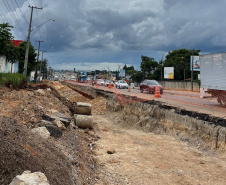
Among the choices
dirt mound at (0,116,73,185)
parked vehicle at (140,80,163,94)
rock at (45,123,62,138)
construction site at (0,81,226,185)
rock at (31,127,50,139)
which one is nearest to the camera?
dirt mound at (0,116,73,185)

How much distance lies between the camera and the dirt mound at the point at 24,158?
3285 millimetres

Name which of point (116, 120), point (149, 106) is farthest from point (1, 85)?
point (149, 106)

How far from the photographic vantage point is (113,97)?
20844 millimetres

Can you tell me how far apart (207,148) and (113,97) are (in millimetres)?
12957

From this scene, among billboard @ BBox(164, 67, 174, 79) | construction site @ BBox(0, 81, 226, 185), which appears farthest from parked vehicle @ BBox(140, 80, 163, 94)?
billboard @ BBox(164, 67, 174, 79)

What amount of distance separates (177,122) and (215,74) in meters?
5.20

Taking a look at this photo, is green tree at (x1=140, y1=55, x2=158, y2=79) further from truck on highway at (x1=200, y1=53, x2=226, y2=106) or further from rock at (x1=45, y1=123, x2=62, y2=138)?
rock at (x1=45, y1=123, x2=62, y2=138)

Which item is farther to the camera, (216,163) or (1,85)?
(1,85)

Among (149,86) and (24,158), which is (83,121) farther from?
(149,86)

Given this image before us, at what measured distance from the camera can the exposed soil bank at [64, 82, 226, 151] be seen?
→ 336 inches

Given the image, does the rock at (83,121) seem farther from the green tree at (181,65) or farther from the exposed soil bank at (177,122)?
the green tree at (181,65)

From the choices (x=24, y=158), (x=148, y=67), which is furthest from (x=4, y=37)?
Result: (x=148, y=67)

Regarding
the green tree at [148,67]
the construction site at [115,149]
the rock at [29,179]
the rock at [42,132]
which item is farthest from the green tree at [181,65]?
the rock at [29,179]

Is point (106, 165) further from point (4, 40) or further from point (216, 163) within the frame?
point (4, 40)
